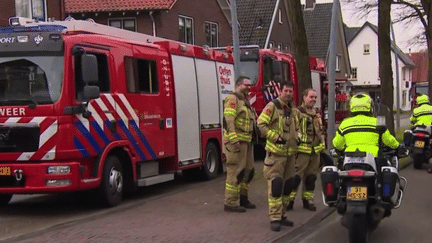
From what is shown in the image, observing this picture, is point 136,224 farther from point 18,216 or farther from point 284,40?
point 284,40

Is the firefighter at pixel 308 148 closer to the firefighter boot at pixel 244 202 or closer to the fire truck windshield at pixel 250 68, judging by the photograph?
the firefighter boot at pixel 244 202

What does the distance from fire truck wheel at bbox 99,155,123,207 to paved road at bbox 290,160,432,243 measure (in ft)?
10.8

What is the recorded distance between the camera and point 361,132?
7375 millimetres

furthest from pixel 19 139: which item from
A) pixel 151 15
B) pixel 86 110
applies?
pixel 151 15

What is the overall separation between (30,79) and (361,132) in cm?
482

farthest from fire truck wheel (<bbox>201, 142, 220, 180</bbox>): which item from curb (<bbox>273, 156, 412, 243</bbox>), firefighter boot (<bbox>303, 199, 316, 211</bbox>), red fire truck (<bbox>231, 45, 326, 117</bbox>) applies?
curb (<bbox>273, 156, 412, 243</bbox>)

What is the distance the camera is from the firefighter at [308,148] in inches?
361

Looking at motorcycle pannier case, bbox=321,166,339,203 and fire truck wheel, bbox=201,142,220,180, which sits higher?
motorcycle pannier case, bbox=321,166,339,203

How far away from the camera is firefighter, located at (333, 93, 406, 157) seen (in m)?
7.35

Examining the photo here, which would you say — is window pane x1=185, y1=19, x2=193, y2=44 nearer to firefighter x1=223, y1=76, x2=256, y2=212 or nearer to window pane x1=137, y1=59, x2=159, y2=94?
window pane x1=137, y1=59, x2=159, y2=94

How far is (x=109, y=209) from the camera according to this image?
1005 centimetres

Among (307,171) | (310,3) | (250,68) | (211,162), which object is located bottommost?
(211,162)

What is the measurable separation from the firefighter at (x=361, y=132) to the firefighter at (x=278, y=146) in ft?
2.42

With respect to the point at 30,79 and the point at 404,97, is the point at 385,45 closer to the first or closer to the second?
the point at 30,79
